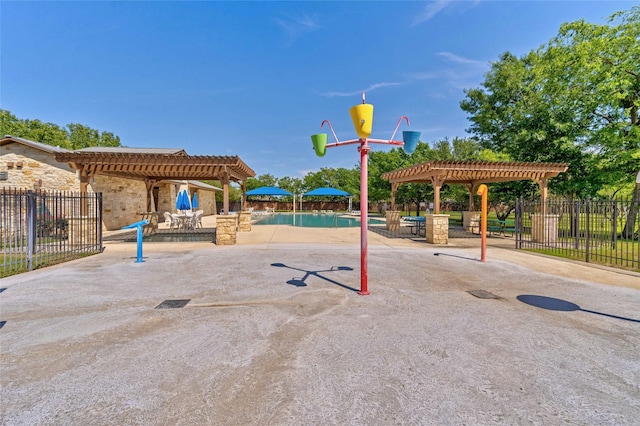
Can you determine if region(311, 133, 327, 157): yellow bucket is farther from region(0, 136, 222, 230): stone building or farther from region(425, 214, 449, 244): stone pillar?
region(0, 136, 222, 230): stone building

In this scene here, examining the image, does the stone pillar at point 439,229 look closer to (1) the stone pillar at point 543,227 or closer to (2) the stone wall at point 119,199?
(1) the stone pillar at point 543,227

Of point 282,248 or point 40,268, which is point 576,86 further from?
point 40,268

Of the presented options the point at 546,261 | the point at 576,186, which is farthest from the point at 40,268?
the point at 576,186

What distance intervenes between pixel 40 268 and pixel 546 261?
1362cm

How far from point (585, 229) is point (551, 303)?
20.0ft

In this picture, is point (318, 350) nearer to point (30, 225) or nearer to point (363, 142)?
point (363, 142)

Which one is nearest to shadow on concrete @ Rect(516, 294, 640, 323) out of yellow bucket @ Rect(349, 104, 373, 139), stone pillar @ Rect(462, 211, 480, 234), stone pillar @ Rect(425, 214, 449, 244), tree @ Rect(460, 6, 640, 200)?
yellow bucket @ Rect(349, 104, 373, 139)

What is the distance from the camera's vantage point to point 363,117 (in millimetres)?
4898

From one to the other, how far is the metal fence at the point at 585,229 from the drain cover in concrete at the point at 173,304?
31.8 feet

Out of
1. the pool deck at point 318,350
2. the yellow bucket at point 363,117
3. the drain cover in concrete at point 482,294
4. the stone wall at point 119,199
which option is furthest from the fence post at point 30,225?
the drain cover in concrete at point 482,294

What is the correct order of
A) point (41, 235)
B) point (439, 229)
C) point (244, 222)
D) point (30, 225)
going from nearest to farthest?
point (30, 225), point (41, 235), point (439, 229), point (244, 222)

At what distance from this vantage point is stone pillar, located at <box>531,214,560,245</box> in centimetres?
1215

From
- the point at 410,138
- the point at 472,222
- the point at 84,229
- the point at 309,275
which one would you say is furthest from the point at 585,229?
the point at 84,229

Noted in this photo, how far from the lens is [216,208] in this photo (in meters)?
37.8
